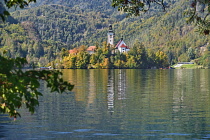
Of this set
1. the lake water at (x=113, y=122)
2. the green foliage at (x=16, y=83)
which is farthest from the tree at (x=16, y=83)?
the lake water at (x=113, y=122)

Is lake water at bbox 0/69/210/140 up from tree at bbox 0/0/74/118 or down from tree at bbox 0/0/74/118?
down

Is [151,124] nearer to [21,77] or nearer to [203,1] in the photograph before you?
[203,1]

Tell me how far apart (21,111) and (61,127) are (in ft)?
30.6

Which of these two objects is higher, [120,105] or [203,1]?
[203,1]

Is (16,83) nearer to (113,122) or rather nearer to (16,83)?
(16,83)

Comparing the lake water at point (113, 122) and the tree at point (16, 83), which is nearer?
the tree at point (16, 83)

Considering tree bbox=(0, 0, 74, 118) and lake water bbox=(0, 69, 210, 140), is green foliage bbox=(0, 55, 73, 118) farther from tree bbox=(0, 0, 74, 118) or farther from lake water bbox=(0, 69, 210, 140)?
lake water bbox=(0, 69, 210, 140)

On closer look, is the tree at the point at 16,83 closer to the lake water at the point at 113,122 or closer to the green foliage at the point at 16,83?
the green foliage at the point at 16,83

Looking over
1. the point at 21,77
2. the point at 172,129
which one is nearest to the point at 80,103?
the point at 172,129

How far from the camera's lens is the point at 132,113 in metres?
32.7

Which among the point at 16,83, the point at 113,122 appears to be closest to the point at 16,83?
the point at 16,83

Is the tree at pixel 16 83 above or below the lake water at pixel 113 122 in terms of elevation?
above

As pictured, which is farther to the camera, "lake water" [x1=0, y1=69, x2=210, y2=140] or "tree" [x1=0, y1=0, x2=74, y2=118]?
"lake water" [x1=0, y1=69, x2=210, y2=140]

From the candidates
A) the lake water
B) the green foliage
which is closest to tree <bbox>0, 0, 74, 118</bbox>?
the green foliage
